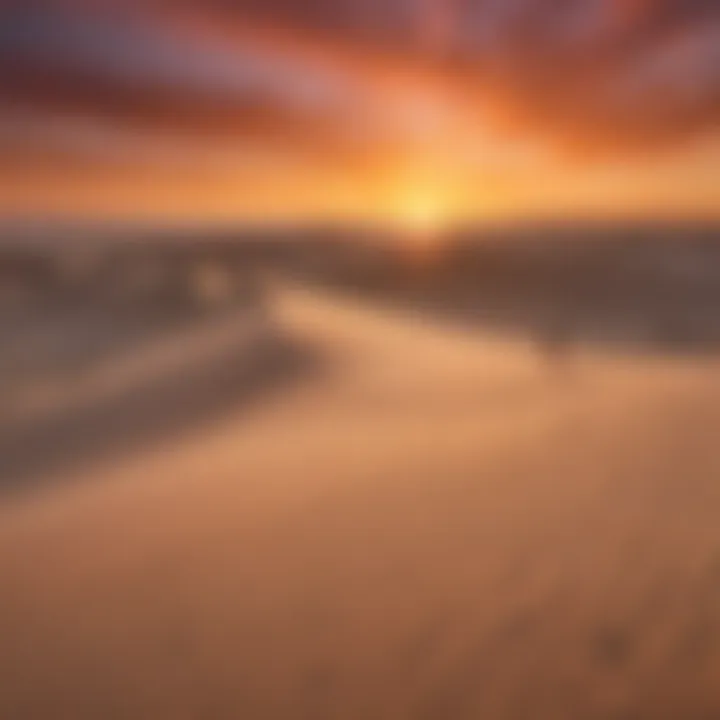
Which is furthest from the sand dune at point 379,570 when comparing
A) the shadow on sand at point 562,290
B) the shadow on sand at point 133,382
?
the shadow on sand at point 562,290

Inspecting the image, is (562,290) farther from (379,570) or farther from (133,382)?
(379,570)

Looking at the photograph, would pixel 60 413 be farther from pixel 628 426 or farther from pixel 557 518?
pixel 628 426

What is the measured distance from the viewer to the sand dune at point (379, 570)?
10.6 ft

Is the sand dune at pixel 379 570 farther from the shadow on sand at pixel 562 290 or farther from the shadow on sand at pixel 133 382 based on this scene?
the shadow on sand at pixel 562 290

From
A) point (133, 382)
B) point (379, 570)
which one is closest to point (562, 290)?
point (133, 382)

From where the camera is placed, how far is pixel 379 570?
4.23 metres

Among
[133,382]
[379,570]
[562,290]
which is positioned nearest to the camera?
[379,570]

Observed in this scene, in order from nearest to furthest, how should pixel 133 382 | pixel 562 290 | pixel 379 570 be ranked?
pixel 379 570, pixel 133 382, pixel 562 290

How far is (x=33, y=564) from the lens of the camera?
4.50 metres

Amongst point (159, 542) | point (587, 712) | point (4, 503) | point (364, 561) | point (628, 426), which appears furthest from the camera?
point (628, 426)

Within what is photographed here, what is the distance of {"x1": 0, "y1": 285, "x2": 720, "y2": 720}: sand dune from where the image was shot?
3.25m

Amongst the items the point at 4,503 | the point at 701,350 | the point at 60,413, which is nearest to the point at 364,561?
the point at 4,503

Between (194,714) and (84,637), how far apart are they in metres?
0.99

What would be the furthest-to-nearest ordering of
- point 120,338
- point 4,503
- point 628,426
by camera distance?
1. point 120,338
2. point 628,426
3. point 4,503
